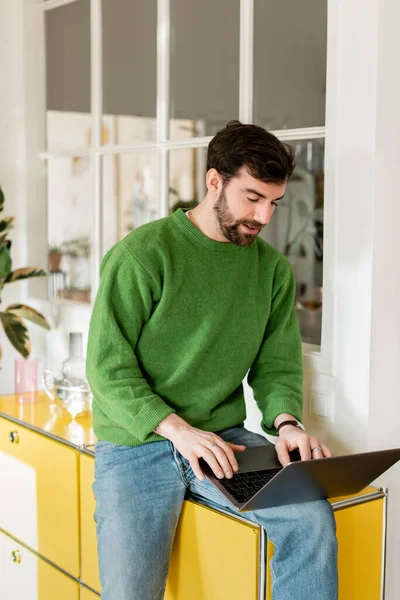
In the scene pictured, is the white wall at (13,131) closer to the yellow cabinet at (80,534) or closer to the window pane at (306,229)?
the yellow cabinet at (80,534)

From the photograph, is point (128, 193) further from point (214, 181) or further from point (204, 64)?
point (214, 181)

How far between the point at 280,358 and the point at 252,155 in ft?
1.76

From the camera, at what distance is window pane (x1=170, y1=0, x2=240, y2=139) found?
2381mm

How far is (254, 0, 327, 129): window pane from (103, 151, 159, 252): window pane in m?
0.55

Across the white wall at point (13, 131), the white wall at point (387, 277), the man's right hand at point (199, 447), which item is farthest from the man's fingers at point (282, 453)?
the white wall at point (13, 131)

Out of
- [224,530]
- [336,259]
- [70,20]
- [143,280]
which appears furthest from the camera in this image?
[70,20]

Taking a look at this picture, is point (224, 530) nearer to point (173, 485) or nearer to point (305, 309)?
point (173, 485)

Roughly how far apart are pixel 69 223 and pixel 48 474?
3.75ft

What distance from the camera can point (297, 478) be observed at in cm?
157

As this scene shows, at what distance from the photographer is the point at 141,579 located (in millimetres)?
1775

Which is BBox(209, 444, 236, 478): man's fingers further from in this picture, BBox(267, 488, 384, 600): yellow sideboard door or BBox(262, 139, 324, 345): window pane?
BBox(262, 139, 324, 345): window pane

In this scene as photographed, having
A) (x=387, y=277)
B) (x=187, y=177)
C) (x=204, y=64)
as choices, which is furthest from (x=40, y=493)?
(x=204, y=64)

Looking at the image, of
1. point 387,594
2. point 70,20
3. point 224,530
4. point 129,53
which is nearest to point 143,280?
point 224,530

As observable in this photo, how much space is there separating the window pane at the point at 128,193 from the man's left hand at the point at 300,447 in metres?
1.08
